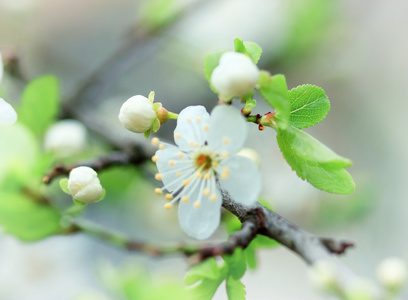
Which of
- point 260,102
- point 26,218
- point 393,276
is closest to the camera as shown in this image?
point 393,276

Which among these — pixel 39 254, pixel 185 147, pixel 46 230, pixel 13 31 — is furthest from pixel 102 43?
pixel 185 147

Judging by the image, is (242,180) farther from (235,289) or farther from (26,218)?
(26,218)

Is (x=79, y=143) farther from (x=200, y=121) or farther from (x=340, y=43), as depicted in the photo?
(x=340, y=43)

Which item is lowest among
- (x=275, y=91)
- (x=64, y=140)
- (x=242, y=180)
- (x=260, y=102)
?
(x=260, y=102)

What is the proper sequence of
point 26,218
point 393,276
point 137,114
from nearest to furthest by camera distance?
point 393,276 → point 137,114 → point 26,218

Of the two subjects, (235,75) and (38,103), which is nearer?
(235,75)

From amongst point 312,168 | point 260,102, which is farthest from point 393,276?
point 260,102

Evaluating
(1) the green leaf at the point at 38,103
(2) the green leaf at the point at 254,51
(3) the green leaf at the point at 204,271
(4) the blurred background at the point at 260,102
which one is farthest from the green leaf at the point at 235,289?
(4) the blurred background at the point at 260,102
